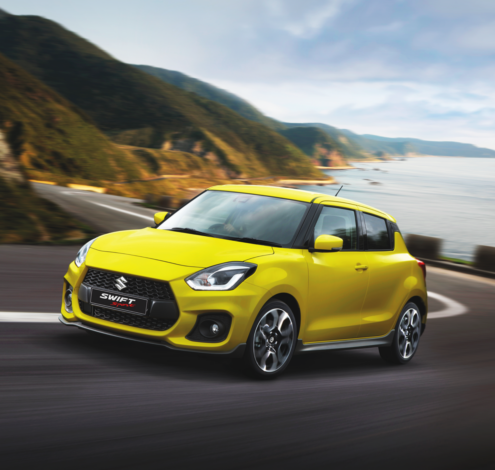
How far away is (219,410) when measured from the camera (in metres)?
4.61

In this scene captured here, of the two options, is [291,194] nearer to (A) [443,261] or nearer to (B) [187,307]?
(B) [187,307]

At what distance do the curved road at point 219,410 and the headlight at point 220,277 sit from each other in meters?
0.79

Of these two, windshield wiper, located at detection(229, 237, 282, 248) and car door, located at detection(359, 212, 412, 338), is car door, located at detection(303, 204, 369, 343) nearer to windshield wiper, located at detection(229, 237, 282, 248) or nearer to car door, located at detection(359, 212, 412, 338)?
car door, located at detection(359, 212, 412, 338)

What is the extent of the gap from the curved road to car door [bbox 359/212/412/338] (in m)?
0.55

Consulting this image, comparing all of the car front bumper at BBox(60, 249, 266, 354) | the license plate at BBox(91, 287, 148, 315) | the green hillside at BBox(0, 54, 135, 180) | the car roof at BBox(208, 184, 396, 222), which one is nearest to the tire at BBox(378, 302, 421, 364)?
the car roof at BBox(208, 184, 396, 222)

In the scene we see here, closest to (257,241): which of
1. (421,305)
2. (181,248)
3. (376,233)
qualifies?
(181,248)

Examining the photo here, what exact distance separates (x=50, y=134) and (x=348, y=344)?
95.6 meters

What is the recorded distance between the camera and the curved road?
3.77m

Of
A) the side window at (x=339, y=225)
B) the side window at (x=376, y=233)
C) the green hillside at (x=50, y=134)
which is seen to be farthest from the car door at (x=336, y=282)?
the green hillside at (x=50, y=134)

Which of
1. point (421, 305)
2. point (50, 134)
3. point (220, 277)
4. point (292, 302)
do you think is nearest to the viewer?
point (220, 277)

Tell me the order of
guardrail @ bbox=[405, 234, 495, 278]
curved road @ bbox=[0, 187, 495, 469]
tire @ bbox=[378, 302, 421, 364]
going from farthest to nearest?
guardrail @ bbox=[405, 234, 495, 278]
tire @ bbox=[378, 302, 421, 364]
curved road @ bbox=[0, 187, 495, 469]

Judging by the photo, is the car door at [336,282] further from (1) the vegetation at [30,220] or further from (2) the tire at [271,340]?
(1) the vegetation at [30,220]

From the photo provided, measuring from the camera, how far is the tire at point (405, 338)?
7230 mm

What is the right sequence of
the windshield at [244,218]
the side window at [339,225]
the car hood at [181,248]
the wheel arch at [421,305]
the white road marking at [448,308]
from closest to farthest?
the car hood at [181,248] → the windshield at [244,218] → the side window at [339,225] → the wheel arch at [421,305] → the white road marking at [448,308]
